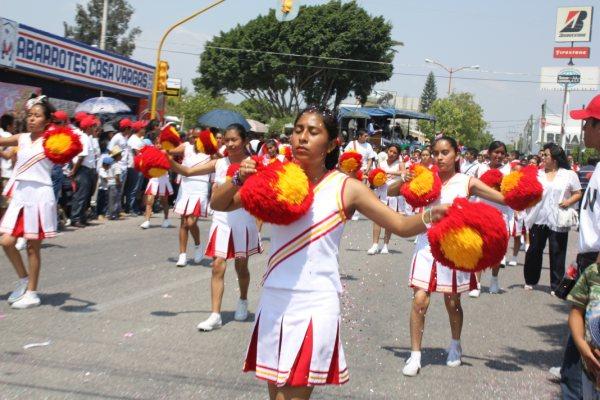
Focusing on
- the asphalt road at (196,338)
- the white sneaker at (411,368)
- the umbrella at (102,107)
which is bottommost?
the asphalt road at (196,338)

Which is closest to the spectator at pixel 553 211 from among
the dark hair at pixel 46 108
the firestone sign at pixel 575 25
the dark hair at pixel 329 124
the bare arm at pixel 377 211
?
the dark hair at pixel 46 108

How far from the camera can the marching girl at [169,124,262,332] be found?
Result: 264 inches

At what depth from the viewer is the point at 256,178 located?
3312 millimetres

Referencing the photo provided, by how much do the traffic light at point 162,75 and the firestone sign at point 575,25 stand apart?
67.6 metres

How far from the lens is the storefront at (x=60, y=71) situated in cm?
1939

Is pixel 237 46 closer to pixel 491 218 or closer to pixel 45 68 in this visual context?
pixel 45 68

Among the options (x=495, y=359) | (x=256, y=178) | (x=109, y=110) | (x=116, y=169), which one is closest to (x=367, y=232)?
(x=116, y=169)

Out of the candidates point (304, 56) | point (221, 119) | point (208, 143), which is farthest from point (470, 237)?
point (304, 56)

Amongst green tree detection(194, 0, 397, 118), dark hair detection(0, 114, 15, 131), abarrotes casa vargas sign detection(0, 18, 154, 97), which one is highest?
green tree detection(194, 0, 397, 118)

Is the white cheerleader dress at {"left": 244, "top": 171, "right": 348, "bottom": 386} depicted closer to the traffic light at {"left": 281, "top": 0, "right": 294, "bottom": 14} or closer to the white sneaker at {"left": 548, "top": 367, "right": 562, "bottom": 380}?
the white sneaker at {"left": 548, "top": 367, "right": 562, "bottom": 380}

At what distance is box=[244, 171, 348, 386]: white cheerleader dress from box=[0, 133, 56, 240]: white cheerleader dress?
4.34 m

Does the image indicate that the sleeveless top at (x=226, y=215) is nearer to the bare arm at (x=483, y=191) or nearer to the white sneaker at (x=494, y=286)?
the bare arm at (x=483, y=191)

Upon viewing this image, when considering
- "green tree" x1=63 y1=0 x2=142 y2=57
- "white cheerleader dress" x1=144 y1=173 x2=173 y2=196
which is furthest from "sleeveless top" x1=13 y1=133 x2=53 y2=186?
"green tree" x1=63 y1=0 x2=142 y2=57

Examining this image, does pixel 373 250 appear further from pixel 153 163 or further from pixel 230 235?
pixel 153 163
